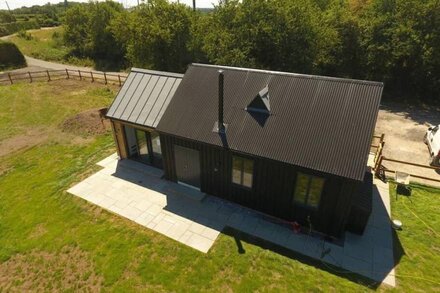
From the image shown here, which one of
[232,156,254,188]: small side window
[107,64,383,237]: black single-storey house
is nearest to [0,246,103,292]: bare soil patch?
[107,64,383,237]: black single-storey house

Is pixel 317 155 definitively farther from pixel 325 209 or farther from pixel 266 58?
pixel 266 58

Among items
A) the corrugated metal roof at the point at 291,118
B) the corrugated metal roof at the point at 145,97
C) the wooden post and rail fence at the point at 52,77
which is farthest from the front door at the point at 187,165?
the wooden post and rail fence at the point at 52,77

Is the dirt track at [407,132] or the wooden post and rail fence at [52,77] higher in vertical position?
the wooden post and rail fence at [52,77]

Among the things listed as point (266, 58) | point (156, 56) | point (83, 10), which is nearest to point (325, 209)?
point (266, 58)

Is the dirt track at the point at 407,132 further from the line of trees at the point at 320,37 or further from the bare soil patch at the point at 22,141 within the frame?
the bare soil patch at the point at 22,141

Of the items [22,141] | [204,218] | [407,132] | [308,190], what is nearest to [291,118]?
[308,190]

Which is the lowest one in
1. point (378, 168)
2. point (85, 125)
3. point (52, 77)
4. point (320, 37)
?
point (52, 77)

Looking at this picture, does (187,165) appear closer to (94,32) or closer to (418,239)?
(418,239)
